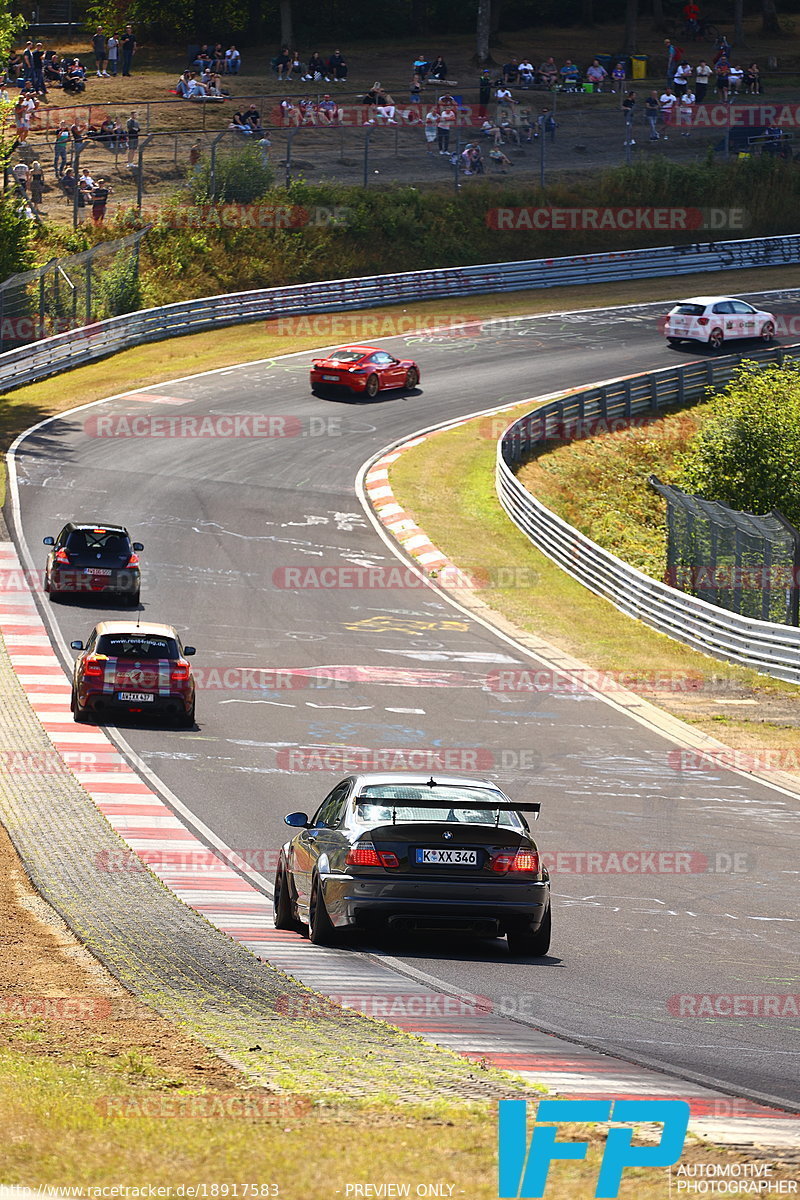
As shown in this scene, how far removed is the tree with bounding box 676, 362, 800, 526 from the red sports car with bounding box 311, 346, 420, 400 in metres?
12.6

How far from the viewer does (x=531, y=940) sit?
1127cm

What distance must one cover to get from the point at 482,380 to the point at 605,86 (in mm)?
31717

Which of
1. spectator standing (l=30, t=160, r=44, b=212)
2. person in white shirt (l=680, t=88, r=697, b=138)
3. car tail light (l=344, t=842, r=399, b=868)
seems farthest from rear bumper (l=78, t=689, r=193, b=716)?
person in white shirt (l=680, t=88, r=697, b=138)

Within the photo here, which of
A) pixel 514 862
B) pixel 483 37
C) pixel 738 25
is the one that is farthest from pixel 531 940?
pixel 738 25

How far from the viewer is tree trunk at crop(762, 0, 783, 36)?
9469 cm

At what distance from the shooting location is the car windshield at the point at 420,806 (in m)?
11.3

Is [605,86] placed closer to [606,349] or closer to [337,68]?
[337,68]

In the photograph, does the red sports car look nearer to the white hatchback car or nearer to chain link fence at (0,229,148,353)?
chain link fence at (0,229,148,353)

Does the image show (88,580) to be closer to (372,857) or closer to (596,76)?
(372,857)

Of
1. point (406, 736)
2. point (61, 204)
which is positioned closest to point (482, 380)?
point (61, 204)

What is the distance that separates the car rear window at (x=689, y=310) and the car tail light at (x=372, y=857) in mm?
46150

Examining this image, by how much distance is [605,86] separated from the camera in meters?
76.7

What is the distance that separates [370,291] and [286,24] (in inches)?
1272

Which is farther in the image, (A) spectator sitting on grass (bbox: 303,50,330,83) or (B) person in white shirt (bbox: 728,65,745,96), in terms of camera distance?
(A) spectator sitting on grass (bbox: 303,50,330,83)
